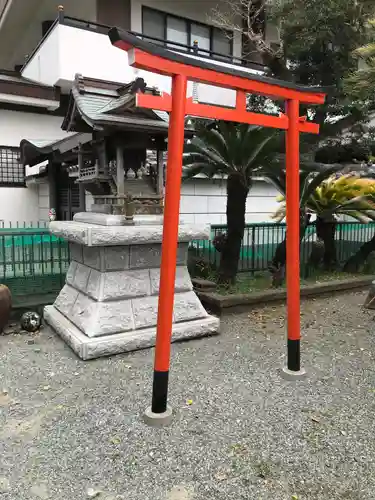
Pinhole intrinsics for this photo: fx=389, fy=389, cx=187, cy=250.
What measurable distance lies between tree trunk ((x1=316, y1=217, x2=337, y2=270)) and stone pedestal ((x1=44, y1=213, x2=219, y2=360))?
15.8ft

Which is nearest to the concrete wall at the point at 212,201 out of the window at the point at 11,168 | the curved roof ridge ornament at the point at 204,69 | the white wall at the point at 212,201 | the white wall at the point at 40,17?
the white wall at the point at 212,201

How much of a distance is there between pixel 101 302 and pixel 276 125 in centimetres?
316

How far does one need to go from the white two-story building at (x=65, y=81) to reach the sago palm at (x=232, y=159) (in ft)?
9.33

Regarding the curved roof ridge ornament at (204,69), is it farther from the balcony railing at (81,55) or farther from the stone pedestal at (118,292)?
the balcony railing at (81,55)

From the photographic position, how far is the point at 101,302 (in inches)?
208

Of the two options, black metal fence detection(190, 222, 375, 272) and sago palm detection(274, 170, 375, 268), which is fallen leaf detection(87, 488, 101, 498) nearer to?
black metal fence detection(190, 222, 375, 272)

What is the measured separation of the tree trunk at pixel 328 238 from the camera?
9.74m

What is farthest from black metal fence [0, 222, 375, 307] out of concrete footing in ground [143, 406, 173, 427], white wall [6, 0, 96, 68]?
white wall [6, 0, 96, 68]

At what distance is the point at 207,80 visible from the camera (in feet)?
12.4

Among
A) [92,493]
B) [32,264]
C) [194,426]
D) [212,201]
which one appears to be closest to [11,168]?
[212,201]

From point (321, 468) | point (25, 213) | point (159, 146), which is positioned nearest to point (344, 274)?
point (159, 146)

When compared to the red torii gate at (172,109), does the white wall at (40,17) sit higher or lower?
higher

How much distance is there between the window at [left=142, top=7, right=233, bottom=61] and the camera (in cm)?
1293

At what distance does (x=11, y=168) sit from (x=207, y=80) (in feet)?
32.5
